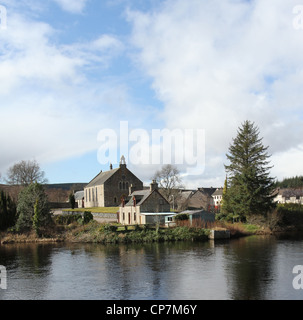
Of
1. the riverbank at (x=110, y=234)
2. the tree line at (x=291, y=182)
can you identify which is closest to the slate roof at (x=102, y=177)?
the riverbank at (x=110, y=234)

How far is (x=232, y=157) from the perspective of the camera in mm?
58375

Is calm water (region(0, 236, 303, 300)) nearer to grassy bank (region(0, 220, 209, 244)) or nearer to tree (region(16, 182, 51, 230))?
grassy bank (region(0, 220, 209, 244))

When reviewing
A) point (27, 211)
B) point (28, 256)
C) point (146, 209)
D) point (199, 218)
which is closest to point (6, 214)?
point (27, 211)

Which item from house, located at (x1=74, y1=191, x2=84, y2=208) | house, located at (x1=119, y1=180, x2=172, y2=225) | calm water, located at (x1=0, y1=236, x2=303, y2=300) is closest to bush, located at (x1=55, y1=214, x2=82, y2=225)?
house, located at (x1=119, y1=180, x2=172, y2=225)

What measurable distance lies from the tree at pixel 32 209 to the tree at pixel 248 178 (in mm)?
26693

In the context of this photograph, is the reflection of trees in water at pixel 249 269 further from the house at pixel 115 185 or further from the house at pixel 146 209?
the house at pixel 115 185

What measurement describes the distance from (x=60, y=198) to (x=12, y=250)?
79215 mm

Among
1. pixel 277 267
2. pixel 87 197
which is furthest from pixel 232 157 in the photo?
pixel 87 197

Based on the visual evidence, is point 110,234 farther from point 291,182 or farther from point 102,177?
point 291,182

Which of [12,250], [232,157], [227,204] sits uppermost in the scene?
[232,157]

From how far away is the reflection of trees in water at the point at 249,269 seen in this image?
19.9 m

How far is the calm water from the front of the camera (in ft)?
66.0
